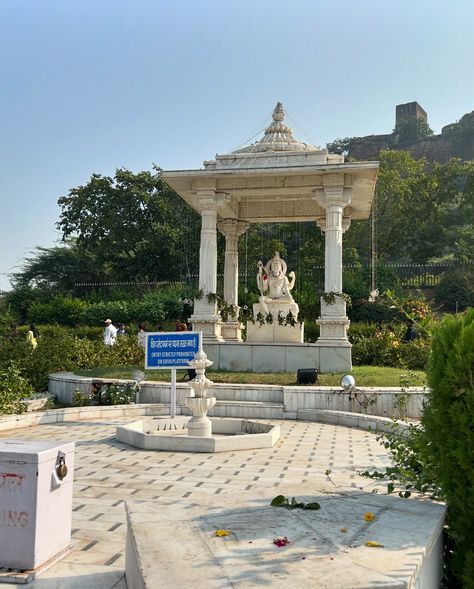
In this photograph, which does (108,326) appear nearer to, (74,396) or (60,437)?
(74,396)

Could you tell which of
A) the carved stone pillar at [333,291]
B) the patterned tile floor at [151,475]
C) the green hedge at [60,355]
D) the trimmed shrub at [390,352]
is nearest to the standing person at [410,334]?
the trimmed shrub at [390,352]

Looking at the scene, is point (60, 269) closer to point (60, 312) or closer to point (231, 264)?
point (60, 312)

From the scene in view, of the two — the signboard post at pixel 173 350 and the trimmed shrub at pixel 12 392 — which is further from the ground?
the signboard post at pixel 173 350

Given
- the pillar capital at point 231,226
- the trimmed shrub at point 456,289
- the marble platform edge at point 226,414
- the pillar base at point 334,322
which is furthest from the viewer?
the trimmed shrub at point 456,289

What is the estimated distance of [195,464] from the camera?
285 inches

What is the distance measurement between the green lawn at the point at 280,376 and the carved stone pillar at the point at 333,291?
2.11ft

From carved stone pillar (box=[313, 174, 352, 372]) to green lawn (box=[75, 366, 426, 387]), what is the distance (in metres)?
0.64

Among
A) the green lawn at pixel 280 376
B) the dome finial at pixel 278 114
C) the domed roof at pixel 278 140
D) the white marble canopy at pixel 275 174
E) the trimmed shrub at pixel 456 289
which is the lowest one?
the green lawn at pixel 280 376

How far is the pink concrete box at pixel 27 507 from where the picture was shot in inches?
139

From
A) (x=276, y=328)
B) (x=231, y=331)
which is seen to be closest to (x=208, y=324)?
(x=276, y=328)

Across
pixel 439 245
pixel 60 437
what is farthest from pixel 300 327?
pixel 439 245

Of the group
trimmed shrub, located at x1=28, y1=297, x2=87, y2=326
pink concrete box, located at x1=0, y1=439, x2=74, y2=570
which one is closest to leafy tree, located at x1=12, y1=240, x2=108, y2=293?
trimmed shrub, located at x1=28, y1=297, x2=87, y2=326

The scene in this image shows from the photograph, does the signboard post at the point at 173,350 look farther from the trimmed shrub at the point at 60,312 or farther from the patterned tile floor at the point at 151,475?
the trimmed shrub at the point at 60,312

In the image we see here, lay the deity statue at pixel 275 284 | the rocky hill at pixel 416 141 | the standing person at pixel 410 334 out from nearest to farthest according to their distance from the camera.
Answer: the deity statue at pixel 275 284 < the standing person at pixel 410 334 < the rocky hill at pixel 416 141
